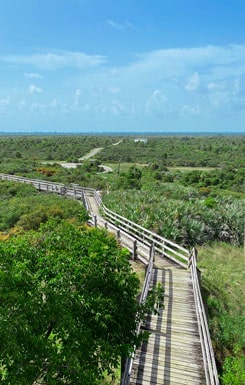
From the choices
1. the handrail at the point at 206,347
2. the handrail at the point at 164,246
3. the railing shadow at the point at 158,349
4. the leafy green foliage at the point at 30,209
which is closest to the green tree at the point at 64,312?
the railing shadow at the point at 158,349

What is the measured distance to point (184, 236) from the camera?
1938 cm

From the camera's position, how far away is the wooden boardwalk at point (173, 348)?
7738mm

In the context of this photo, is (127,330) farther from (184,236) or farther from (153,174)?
(153,174)

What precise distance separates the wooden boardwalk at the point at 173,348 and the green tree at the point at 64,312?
1.69 m

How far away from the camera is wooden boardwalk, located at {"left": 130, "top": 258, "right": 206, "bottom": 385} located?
7738 mm

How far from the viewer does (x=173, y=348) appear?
28.6ft

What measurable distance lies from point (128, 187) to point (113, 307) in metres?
35.1

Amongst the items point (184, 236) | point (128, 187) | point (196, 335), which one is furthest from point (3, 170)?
point (196, 335)

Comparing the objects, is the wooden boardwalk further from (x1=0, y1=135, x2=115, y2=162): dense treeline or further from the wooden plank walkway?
(x1=0, y1=135, x2=115, y2=162): dense treeline

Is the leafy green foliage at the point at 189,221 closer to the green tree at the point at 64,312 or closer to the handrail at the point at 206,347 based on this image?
the handrail at the point at 206,347

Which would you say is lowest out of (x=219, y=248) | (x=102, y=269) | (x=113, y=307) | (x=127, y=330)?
(x=219, y=248)

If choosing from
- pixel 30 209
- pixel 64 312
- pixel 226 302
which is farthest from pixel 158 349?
pixel 30 209

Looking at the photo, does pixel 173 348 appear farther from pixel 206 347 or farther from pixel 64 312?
pixel 64 312

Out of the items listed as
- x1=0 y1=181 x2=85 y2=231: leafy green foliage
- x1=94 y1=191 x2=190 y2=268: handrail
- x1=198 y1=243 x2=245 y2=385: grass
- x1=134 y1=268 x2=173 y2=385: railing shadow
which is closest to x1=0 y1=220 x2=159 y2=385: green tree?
x1=134 y1=268 x2=173 y2=385: railing shadow
